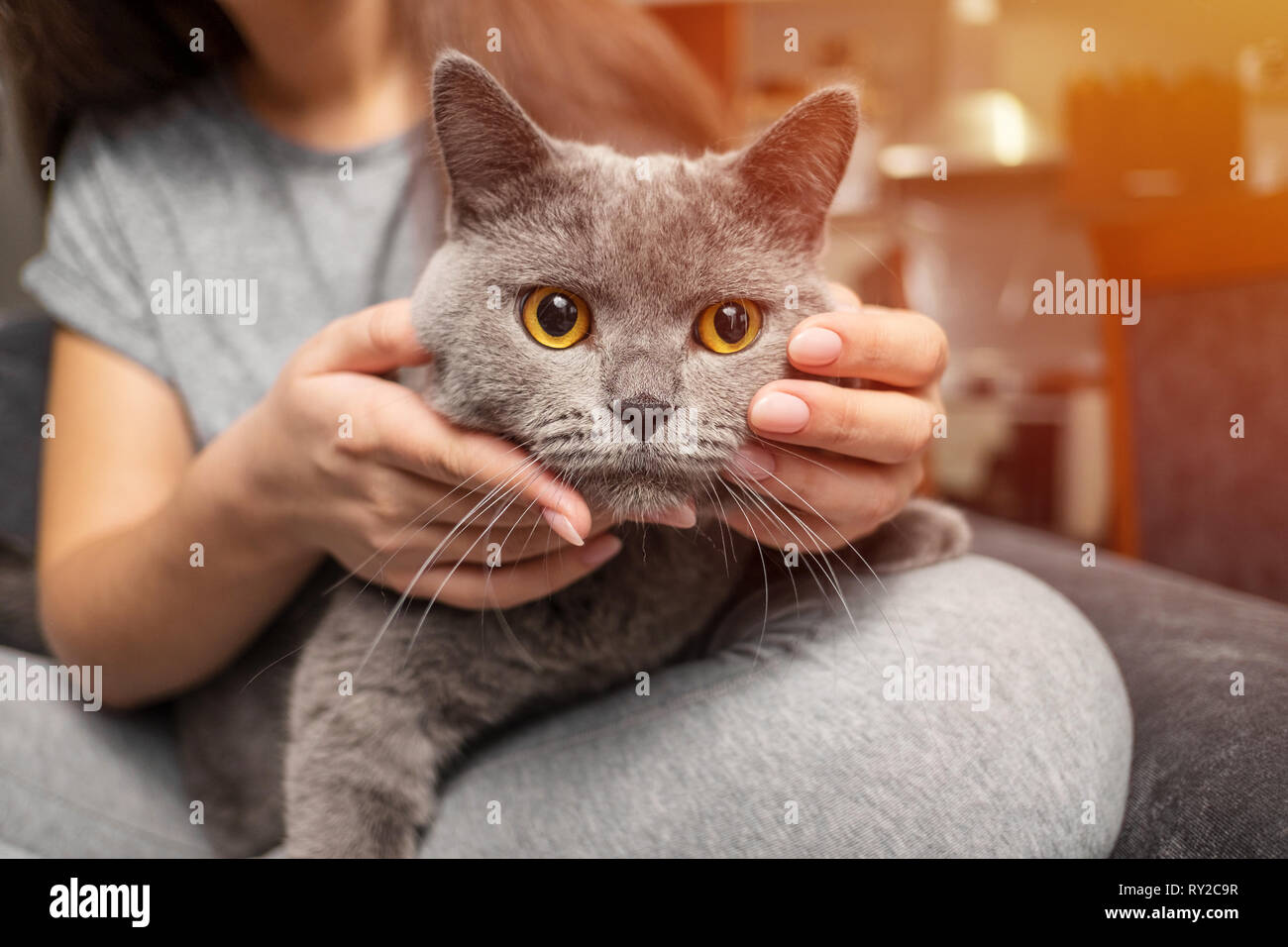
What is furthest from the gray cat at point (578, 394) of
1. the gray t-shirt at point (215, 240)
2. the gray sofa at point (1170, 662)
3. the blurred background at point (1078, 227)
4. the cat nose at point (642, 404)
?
the gray t-shirt at point (215, 240)

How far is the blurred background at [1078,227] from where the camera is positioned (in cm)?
110

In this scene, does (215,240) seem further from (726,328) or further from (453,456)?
(726,328)

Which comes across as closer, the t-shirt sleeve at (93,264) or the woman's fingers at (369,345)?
the woman's fingers at (369,345)

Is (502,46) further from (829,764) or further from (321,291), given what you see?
(829,764)

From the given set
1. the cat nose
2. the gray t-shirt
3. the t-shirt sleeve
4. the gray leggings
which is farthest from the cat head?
the t-shirt sleeve

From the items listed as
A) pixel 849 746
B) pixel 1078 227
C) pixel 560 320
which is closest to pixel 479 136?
pixel 560 320

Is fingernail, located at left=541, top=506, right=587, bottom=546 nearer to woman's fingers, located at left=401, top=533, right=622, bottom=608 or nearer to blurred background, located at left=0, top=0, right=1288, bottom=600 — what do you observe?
woman's fingers, located at left=401, top=533, right=622, bottom=608

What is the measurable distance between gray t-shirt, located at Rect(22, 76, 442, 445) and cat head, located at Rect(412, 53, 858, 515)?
1.22ft

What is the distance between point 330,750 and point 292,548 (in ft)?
0.64

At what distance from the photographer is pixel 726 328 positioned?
1.98ft

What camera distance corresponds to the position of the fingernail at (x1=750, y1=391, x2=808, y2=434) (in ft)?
1.84

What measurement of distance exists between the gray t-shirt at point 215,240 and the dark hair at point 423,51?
0.04 m

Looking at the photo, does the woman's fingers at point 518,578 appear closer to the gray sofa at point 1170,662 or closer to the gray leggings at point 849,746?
the gray leggings at point 849,746
